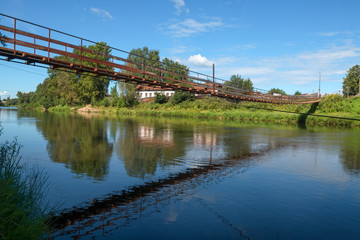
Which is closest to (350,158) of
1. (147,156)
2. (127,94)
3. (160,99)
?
(147,156)

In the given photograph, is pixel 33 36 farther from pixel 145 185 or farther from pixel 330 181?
pixel 330 181

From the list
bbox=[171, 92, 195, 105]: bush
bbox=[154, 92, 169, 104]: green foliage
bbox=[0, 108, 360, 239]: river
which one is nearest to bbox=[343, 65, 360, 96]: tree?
bbox=[171, 92, 195, 105]: bush

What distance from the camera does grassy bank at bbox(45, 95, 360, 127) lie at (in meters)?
53.8

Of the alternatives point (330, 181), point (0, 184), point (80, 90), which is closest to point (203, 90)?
point (330, 181)

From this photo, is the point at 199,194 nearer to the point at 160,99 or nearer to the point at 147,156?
the point at 147,156

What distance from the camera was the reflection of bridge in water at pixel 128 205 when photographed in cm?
783

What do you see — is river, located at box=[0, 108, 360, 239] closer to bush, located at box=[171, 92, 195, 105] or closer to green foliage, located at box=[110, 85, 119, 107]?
bush, located at box=[171, 92, 195, 105]

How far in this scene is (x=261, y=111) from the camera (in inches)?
2499

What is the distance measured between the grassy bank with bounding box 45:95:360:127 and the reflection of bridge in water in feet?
116

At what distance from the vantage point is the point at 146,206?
9.46 m

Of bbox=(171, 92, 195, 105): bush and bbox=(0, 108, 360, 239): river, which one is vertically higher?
bbox=(171, 92, 195, 105): bush

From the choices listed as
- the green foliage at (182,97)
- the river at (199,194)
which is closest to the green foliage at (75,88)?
the green foliage at (182,97)

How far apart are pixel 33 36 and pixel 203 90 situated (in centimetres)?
1525

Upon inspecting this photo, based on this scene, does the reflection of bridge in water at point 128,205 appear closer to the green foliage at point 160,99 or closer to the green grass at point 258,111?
the green grass at point 258,111
